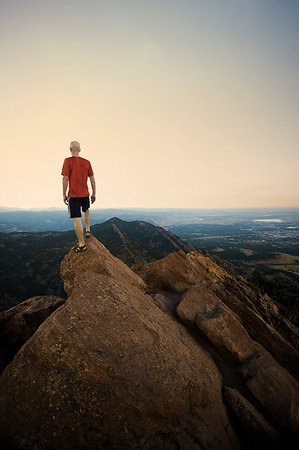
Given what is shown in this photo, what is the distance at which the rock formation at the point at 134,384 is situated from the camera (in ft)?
17.9

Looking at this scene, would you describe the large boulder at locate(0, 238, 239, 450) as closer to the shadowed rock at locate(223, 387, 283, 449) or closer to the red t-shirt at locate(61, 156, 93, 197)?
the shadowed rock at locate(223, 387, 283, 449)

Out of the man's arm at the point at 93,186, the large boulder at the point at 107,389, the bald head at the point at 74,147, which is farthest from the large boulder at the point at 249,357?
the bald head at the point at 74,147

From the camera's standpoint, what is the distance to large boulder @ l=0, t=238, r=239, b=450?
5.35 m

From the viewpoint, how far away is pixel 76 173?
9812 mm

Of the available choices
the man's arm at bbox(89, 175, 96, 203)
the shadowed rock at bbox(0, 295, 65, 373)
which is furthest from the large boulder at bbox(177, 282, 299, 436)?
the shadowed rock at bbox(0, 295, 65, 373)

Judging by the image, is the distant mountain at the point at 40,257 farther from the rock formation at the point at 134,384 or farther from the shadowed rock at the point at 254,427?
the shadowed rock at the point at 254,427

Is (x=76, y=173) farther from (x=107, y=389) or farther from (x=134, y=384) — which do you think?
(x=134, y=384)

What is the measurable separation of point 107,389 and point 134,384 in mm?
931

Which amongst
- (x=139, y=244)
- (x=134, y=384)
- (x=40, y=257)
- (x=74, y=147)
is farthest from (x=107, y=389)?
(x=139, y=244)

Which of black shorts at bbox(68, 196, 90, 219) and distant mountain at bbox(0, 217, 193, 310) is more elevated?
black shorts at bbox(68, 196, 90, 219)

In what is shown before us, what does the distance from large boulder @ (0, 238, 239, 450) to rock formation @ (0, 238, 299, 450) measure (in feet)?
0.09

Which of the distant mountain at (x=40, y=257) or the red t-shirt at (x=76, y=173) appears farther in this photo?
the distant mountain at (x=40, y=257)

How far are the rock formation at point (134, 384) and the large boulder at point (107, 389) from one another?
0.09ft

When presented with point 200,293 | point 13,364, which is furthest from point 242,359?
point 13,364
